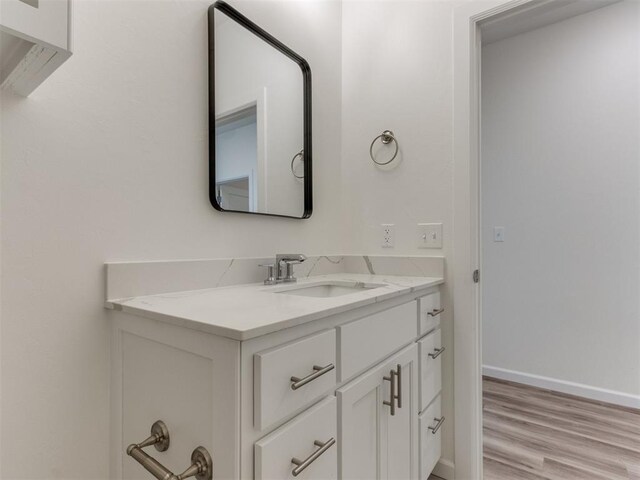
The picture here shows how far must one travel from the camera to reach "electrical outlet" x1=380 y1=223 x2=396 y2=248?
173cm

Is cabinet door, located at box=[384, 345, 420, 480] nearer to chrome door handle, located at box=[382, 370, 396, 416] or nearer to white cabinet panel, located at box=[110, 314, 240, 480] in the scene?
chrome door handle, located at box=[382, 370, 396, 416]

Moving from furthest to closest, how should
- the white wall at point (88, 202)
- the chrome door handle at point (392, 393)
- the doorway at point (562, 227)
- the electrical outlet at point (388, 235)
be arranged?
the doorway at point (562, 227), the electrical outlet at point (388, 235), the chrome door handle at point (392, 393), the white wall at point (88, 202)

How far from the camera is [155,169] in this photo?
1068mm

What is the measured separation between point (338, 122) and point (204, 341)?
1.47 metres

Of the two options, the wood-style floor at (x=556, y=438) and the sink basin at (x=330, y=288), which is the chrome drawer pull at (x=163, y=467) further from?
the wood-style floor at (x=556, y=438)

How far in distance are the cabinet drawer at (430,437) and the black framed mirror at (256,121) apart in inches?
38.0

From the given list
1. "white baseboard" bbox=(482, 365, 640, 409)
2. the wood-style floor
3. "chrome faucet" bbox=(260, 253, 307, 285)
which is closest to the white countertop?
"chrome faucet" bbox=(260, 253, 307, 285)

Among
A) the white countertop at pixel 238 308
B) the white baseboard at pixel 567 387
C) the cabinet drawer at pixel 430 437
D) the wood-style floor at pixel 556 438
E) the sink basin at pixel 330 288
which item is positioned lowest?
the wood-style floor at pixel 556 438

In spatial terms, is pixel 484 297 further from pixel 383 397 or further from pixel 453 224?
pixel 383 397

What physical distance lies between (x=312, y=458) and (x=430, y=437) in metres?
0.85

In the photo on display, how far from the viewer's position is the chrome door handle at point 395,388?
109 centimetres

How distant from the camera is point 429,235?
5.32 ft

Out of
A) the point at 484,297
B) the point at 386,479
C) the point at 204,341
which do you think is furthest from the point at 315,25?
the point at 484,297

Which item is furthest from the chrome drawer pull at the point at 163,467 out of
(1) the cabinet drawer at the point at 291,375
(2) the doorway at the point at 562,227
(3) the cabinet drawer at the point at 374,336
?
(2) the doorway at the point at 562,227
